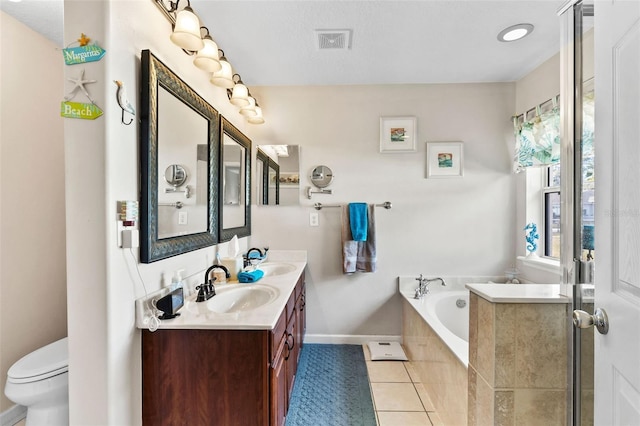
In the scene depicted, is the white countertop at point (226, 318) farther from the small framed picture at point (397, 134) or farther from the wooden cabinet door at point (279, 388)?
the small framed picture at point (397, 134)

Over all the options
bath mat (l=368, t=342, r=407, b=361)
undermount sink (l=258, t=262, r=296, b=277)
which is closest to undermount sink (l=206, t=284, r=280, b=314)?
undermount sink (l=258, t=262, r=296, b=277)

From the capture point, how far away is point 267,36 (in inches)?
72.6

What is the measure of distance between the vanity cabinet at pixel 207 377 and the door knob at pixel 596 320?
104cm

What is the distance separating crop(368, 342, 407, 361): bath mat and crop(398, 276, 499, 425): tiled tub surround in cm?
7

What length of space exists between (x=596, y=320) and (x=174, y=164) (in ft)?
5.65

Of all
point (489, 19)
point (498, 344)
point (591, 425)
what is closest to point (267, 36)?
point (489, 19)

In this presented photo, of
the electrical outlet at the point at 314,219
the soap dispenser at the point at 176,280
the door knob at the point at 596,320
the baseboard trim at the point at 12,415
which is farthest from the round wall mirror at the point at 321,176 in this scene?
the baseboard trim at the point at 12,415

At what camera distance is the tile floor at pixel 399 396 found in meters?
1.68

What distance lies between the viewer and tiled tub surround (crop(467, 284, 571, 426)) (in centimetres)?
111

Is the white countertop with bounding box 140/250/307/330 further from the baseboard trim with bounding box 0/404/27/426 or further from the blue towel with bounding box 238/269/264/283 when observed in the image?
the baseboard trim with bounding box 0/404/27/426

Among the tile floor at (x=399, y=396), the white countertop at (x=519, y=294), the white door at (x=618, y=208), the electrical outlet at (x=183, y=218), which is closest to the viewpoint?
the white door at (x=618, y=208)

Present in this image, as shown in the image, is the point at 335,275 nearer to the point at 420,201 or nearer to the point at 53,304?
the point at 420,201

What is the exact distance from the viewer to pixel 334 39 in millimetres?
1860

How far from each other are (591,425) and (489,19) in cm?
208
